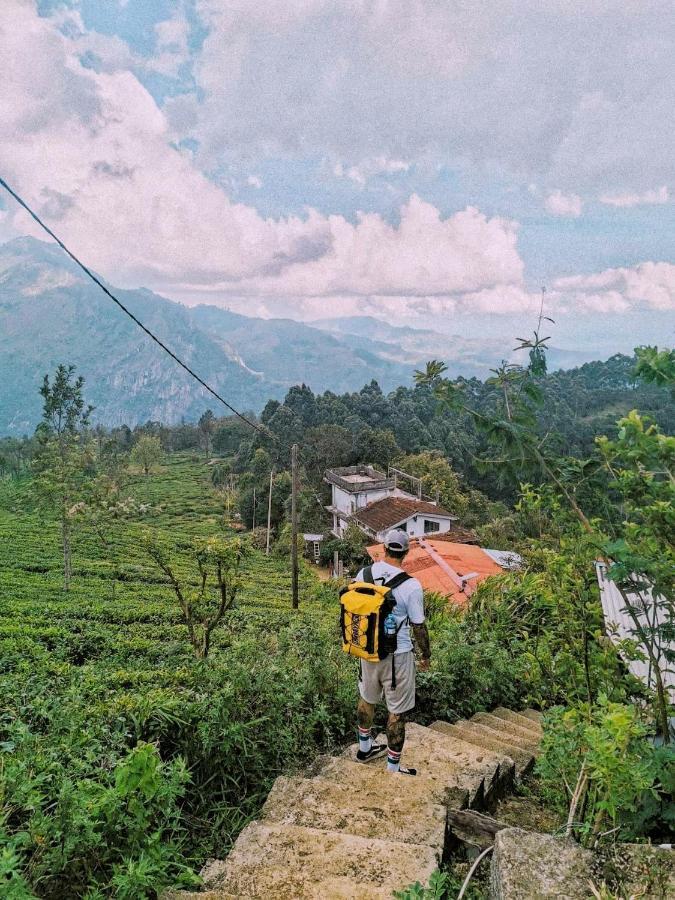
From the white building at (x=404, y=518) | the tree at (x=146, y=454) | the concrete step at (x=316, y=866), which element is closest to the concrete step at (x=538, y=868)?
the concrete step at (x=316, y=866)

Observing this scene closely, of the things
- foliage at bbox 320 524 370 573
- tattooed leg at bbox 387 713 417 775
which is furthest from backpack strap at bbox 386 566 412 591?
foliage at bbox 320 524 370 573

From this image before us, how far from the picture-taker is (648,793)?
85.0 inches

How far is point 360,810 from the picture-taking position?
2773 mm

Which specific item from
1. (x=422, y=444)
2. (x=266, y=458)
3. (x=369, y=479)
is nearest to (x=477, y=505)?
(x=369, y=479)

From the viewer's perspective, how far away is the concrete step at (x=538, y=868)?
1716 millimetres

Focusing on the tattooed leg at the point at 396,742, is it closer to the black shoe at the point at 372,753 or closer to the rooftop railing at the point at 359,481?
the black shoe at the point at 372,753

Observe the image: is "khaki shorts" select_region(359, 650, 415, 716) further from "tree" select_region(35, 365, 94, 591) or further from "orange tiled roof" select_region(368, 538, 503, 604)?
"tree" select_region(35, 365, 94, 591)

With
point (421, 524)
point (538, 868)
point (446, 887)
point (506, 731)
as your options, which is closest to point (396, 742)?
point (446, 887)

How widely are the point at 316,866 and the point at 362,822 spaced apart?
0.52 m

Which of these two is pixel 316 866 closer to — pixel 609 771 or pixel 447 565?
pixel 609 771

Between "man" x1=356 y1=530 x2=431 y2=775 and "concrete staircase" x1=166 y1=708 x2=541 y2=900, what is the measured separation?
0.53 feet

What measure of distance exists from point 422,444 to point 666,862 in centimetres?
4282

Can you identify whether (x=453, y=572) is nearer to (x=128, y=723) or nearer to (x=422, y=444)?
(x=128, y=723)

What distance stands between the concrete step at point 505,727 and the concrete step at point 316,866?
2.34 metres
